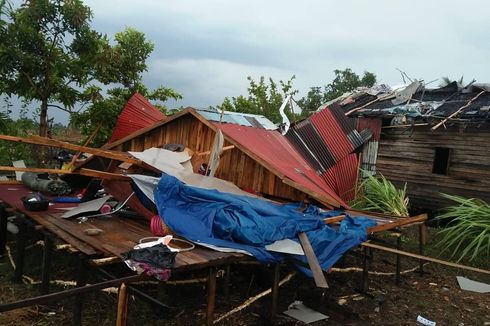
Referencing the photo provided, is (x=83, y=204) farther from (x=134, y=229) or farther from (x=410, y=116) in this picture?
(x=410, y=116)

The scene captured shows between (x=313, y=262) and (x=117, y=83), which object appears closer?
(x=313, y=262)

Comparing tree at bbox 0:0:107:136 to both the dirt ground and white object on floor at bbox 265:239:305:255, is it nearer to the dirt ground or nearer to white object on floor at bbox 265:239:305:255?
the dirt ground

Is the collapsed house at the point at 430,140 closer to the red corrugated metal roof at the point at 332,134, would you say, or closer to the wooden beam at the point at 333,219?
the red corrugated metal roof at the point at 332,134

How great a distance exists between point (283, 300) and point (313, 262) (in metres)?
1.88

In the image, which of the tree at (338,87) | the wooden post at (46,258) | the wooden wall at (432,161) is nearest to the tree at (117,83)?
the wooden post at (46,258)

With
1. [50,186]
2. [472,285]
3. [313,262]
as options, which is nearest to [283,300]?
[313,262]

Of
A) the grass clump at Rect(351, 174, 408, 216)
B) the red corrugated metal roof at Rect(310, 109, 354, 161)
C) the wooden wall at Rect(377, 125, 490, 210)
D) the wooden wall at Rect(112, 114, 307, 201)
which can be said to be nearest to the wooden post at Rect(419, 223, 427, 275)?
the grass clump at Rect(351, 174, 408, 216)

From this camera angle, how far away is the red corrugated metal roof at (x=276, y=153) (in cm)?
771

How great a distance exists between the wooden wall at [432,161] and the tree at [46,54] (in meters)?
9.97

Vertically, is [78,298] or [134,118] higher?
[134,118]

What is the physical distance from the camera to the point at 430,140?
13.3 meters

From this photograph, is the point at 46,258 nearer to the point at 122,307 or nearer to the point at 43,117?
the point at 122,307

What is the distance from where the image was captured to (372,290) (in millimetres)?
7520

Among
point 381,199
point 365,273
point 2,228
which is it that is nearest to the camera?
point 365,273
